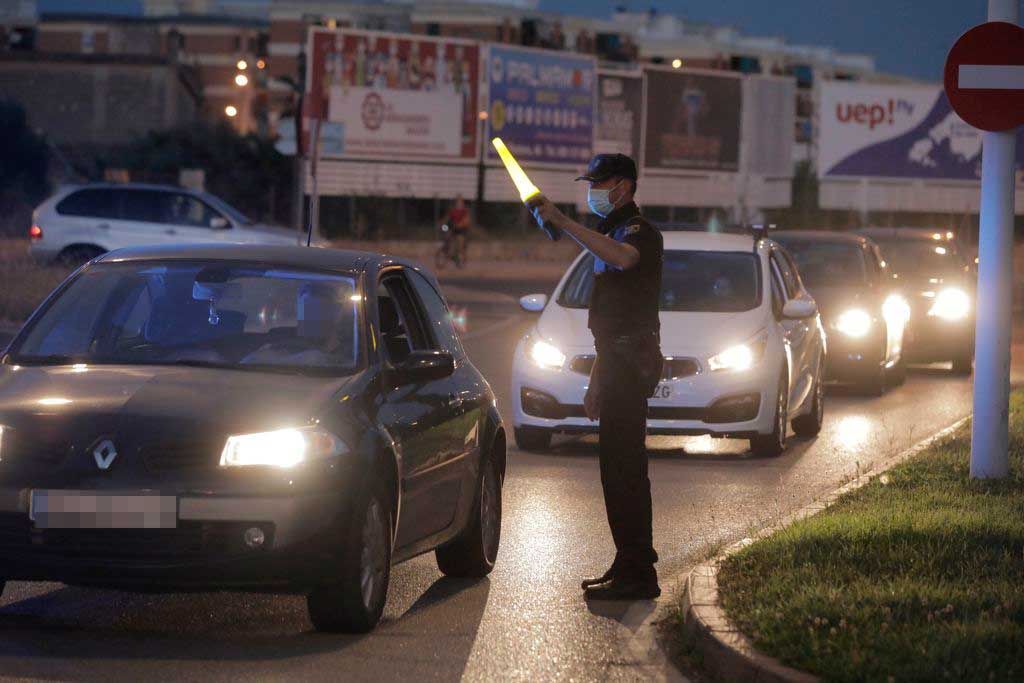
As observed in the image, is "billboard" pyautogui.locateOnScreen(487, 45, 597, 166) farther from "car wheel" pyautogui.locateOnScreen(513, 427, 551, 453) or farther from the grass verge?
"car wheel" pyautogui.locateOnScreen(513, 427, 551, 453)

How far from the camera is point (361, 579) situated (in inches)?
285

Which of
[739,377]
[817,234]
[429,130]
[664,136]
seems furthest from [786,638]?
[664,136]

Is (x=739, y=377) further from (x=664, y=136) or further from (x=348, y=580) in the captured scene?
(x=664, y=136)

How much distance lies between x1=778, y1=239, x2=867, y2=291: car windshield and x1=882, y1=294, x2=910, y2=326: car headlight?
455mm

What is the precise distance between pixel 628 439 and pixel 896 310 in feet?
42.7

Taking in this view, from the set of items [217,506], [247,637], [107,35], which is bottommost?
[247,637]

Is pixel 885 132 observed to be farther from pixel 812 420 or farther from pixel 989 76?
pixel 989 76

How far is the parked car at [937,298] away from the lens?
22484 millimetres

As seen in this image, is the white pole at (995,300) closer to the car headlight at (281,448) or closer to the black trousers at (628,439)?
the black trousers at (628,439)

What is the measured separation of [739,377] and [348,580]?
6.95 m

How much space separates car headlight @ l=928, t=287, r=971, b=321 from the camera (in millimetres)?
22453

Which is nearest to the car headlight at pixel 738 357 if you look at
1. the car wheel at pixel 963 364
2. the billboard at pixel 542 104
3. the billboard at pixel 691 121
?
the car wheel at pixel 963 364

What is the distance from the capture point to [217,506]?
686cm

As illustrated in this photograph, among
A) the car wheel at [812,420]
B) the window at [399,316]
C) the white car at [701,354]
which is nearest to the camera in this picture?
the window at [399,316]
